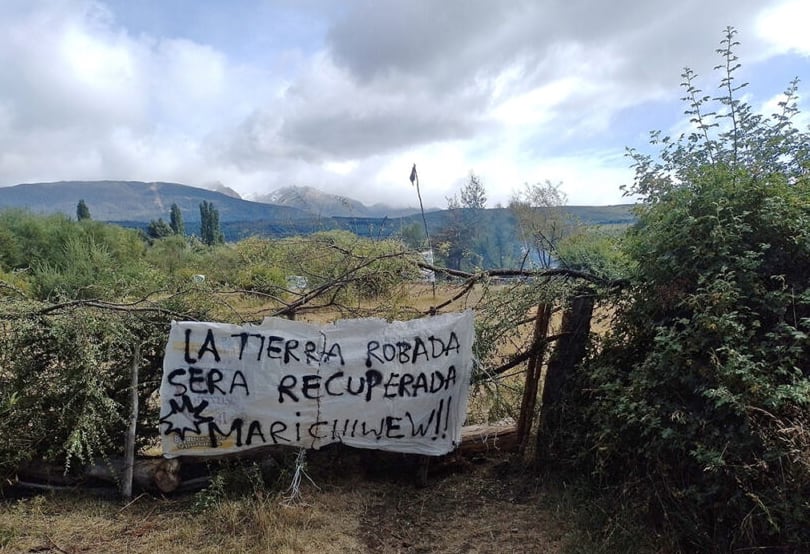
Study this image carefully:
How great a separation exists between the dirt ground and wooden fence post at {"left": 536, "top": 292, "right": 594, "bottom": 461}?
0.41 meters

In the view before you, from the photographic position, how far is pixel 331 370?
12.3ft

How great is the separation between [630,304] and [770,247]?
3.28 feet

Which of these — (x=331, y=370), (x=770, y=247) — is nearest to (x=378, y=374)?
(x=331, y=370)

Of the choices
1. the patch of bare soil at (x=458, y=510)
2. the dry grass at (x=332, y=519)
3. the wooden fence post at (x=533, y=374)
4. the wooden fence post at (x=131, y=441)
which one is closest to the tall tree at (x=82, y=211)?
the wooden fence post at (x=131, y=441)

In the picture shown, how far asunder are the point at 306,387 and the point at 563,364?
7.31ft

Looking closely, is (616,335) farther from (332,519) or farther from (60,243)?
(60,243)

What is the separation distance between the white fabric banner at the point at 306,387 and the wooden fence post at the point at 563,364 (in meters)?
0.83

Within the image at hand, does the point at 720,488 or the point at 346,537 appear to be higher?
the point at 720,488

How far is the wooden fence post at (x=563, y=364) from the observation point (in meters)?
3.96

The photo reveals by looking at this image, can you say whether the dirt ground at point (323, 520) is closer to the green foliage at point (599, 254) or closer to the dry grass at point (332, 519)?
the dry grass at point (332, 519)

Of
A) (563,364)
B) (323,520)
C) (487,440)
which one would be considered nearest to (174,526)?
(323,520)

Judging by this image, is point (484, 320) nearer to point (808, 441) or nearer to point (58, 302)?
point (808, 441)

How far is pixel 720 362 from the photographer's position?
8.79 ft

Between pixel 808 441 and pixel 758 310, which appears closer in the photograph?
pixel 808 441
